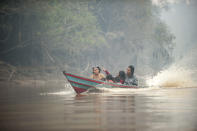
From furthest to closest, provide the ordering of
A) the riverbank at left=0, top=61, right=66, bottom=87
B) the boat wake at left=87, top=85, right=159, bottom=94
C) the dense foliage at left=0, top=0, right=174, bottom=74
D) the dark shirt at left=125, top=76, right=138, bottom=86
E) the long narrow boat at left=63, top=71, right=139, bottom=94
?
the dense foliage at left=0, top=0, right=174, bottom=74
the riverbank at left=0, top=61, right=66, bottom=87
the dark shirt at left=125, top=76, right=138, bottom=86
the boat wake at left=87, top=85, right=159, bottom=94
the long narrow boat at left=63, top=71, right=139, bottom=94

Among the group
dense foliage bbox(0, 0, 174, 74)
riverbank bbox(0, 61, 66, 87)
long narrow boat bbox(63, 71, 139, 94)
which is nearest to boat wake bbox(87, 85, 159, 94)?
long narrow boat bbox(63, 71, 139, 94)

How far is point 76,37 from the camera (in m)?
31.0

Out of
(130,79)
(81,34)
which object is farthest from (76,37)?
(130,79)

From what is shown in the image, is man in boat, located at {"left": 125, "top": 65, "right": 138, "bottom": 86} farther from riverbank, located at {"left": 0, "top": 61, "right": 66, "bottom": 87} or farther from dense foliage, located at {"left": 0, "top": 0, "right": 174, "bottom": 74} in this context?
dense foliage, located at {"left": 0, "top": 0, "right": 174, "bottom": 74}

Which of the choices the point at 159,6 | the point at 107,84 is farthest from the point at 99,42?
the point at 107,84

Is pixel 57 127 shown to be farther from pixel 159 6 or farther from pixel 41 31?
pixel 159 6

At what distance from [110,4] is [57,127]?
3205 cm

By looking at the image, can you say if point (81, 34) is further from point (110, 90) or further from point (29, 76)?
point (110, 90)

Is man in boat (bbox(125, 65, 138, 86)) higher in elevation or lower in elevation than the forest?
lower

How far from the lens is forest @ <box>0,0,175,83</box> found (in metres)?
27.8

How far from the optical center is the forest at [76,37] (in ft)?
91.1

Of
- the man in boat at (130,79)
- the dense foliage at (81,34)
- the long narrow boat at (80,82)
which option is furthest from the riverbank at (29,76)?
the long narrow boat at (80,82)

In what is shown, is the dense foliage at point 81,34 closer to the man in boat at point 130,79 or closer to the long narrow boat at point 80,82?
the man in boat at point 130,79

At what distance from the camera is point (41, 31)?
28938 mm
